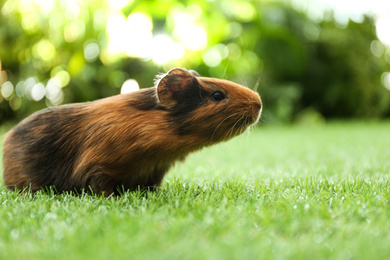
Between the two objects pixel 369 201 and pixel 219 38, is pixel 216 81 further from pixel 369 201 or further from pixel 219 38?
pixel 219 38

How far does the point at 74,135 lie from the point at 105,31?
799 cm

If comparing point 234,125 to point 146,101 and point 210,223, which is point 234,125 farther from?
point 210,223

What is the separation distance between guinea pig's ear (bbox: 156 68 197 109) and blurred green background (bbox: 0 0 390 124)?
6.00 m

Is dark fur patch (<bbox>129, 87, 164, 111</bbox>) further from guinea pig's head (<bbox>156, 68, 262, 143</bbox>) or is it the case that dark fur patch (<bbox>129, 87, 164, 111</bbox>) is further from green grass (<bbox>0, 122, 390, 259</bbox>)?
green grass (<bbox>0, 122, 390, 259</bbox>)

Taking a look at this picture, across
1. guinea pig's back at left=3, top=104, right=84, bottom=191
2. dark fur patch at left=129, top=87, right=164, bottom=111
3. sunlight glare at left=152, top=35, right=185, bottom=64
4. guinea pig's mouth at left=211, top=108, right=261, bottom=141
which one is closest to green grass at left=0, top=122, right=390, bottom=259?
guinea pig's back at left=3, top=104, right=84, bottom=191

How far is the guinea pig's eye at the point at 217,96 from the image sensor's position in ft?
8.13

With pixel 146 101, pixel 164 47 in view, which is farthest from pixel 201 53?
pixel 146 101

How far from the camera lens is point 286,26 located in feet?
38.8

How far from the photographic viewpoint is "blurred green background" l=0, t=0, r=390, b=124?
949cm

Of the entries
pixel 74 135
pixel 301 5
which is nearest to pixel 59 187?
pixel 74 135

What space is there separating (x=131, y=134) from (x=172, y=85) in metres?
0.41

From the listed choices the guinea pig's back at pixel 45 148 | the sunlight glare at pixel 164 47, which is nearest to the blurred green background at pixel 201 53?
the sunlight glare at pixel 164 47

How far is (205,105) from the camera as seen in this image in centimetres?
244

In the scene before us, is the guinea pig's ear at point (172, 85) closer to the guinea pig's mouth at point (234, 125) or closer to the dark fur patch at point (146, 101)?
the dark fur patch at point (146, 101)
